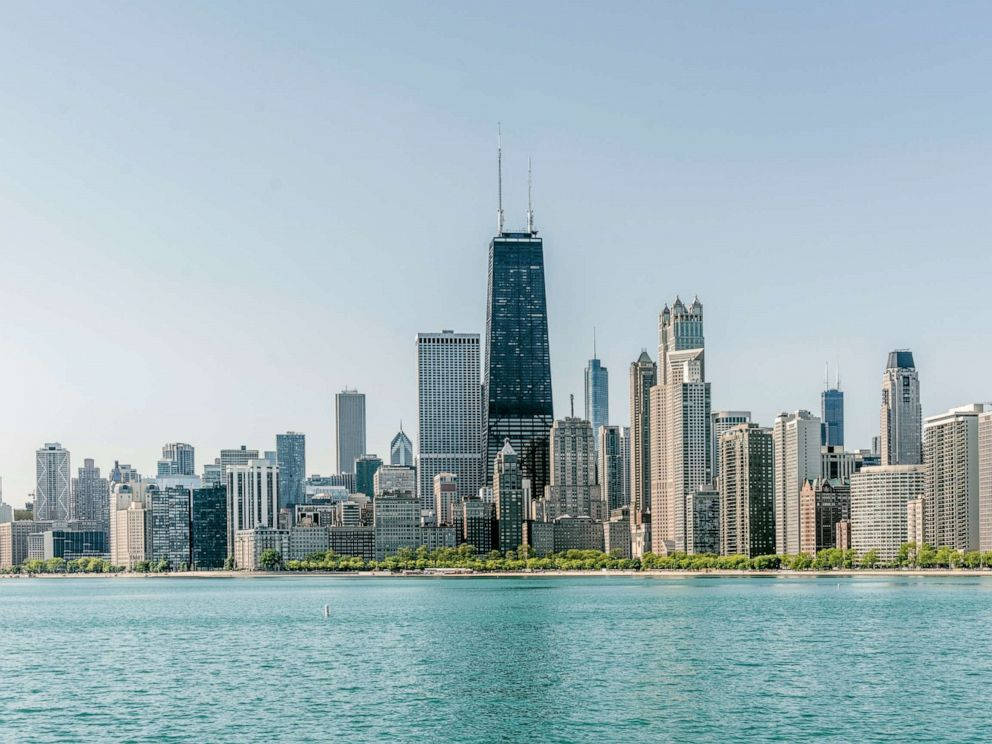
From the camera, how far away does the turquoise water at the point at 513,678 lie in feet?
232

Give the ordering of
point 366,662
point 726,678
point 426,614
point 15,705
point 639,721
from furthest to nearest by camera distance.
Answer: point 426,614
point 366,662
point 726,678
point 15,705
point 639,721

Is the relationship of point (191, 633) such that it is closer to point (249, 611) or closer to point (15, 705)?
point (249, 611)

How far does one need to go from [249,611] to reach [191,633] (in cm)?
4180

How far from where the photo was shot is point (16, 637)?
5305 inches

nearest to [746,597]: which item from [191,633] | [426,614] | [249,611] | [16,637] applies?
[426,614]

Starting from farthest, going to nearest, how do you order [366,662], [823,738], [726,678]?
[366,662], [726,678], [823,738]

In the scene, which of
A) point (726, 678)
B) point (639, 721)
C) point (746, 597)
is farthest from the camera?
point (746, 597)

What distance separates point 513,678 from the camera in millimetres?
89875

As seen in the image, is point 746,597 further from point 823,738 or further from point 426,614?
point 823,738

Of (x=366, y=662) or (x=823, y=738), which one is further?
(x=366, y=662)

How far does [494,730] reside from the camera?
70.5 metres

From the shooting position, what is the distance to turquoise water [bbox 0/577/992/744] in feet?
232

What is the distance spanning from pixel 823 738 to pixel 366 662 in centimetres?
4047

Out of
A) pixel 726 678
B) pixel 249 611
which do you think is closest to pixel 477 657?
pixel 726 678
